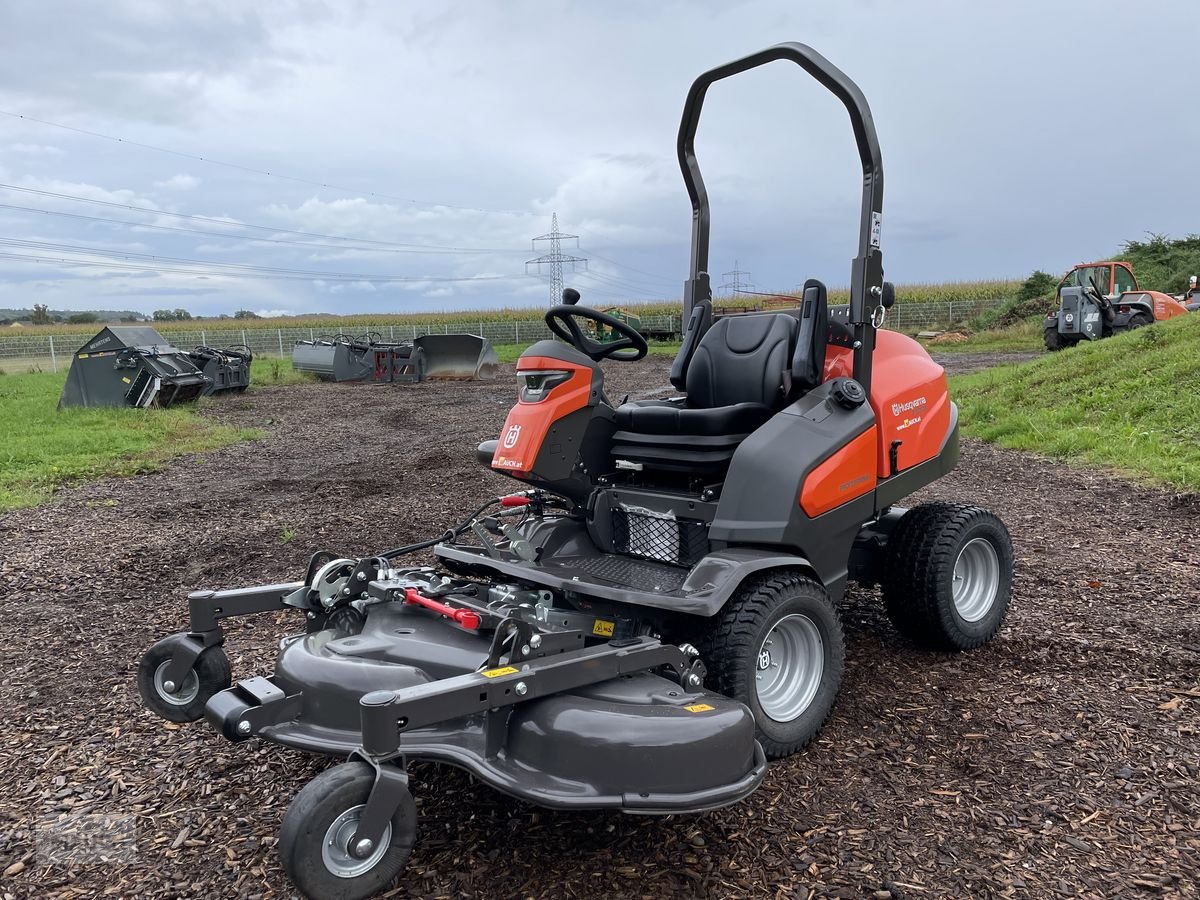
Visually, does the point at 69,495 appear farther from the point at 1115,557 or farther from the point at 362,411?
the point at 1115,557

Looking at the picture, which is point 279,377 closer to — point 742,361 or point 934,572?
point 742,361

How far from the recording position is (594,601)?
3.20m

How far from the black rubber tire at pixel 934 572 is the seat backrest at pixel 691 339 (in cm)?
115

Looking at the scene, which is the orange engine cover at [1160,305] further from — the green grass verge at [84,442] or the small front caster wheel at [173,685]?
the small front caster wheel at [173,685]

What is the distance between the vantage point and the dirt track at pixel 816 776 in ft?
8.02

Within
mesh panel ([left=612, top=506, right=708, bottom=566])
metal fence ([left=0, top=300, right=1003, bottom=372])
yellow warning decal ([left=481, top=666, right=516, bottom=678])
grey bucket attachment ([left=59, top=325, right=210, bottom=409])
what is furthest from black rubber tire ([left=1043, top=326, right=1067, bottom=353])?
yellow warning decal ([left=481, top=666, right=516, bottom=678])

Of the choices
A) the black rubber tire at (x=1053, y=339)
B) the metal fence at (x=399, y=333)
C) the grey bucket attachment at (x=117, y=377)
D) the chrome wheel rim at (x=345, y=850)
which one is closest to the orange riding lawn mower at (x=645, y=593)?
the chrome wheel rim at (x=345, y=850)

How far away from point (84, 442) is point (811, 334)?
9.56m

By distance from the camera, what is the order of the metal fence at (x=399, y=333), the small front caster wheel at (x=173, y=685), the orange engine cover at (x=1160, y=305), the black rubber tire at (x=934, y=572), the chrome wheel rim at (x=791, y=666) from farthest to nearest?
1. the metal fence at (x=399, y=333)
2. the orange engine cover at (x=1160, y=305)
3. the black rubber tire at (x=934, y=572)
4. the chrome wheel rim at (x=791, y=666)
5. the small front caster wheel at (x=173, y=685)

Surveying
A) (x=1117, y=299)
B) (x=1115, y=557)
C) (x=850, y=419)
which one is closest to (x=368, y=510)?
(x=850, y=419)

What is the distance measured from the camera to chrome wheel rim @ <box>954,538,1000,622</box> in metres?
3.99

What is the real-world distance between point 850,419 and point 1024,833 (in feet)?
4.85

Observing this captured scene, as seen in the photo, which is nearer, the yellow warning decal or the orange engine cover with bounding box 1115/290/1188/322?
the yellow warning decal

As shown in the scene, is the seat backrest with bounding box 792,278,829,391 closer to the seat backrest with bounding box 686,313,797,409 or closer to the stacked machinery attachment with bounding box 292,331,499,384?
the seat backrest with bounding box 686,313,797,409
